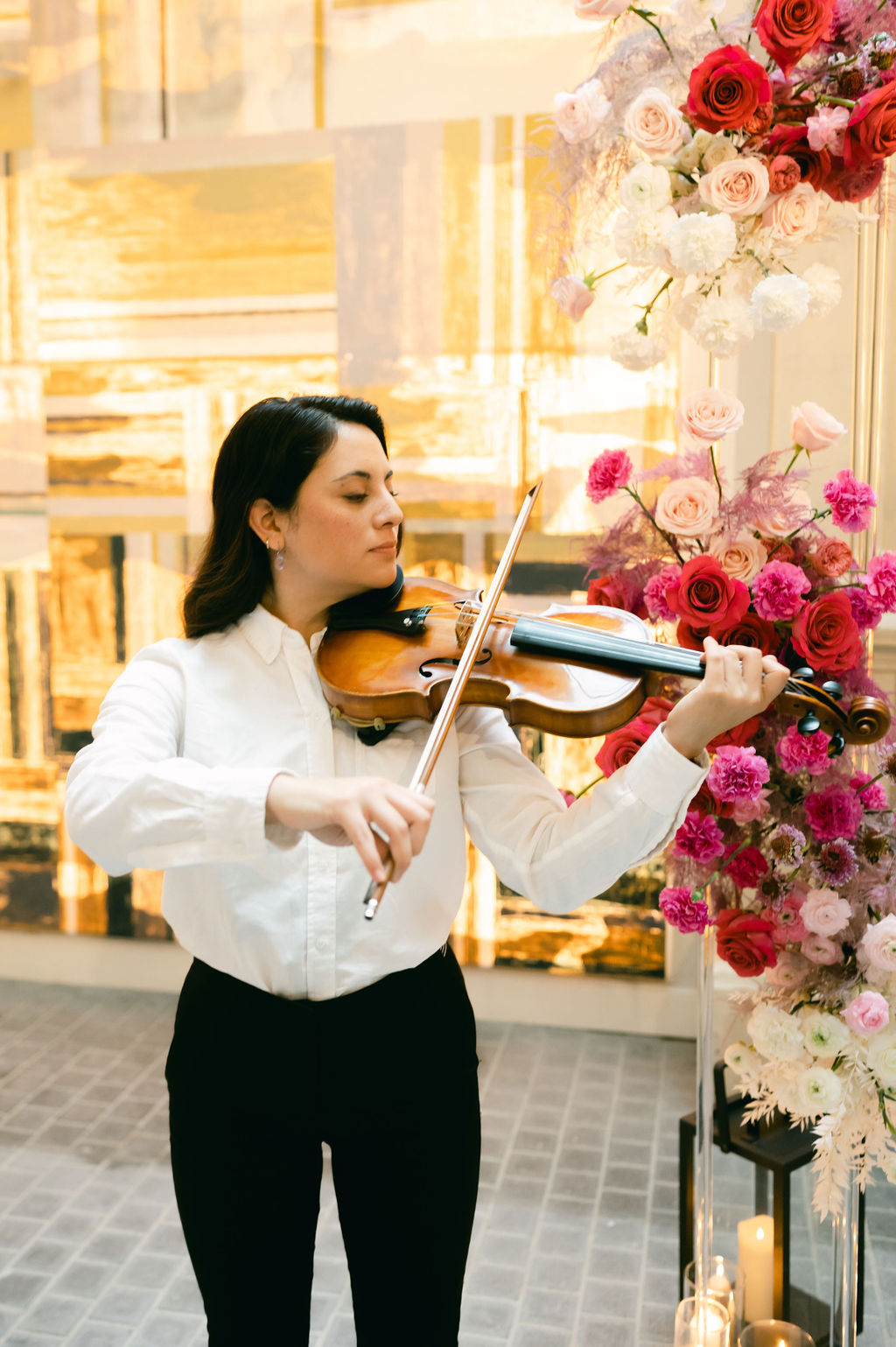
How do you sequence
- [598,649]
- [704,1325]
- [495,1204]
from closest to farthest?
[598,649] < [704,1325] < [495,1204]

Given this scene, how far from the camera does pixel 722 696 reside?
3.84ft

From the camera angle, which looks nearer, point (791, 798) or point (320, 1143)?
point (320, 1143)

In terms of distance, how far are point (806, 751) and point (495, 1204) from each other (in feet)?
4.97

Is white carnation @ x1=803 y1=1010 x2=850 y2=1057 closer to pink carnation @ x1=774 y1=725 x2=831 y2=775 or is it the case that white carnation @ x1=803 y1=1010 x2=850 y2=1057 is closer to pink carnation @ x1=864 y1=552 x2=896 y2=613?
pink carnation @ x1=774 y1=725 x2=831 y2=775

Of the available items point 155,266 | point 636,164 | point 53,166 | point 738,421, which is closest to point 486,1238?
point 738,421

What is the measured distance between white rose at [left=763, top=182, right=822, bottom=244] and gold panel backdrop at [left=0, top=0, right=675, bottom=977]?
5.09 ft

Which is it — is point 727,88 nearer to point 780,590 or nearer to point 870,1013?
point 780,590

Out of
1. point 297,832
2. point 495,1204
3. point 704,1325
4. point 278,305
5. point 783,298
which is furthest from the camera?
point 278,305

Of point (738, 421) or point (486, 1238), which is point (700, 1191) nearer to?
point (486, 1238)

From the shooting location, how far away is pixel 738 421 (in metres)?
1.51

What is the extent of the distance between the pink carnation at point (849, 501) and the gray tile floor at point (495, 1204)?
1350mm

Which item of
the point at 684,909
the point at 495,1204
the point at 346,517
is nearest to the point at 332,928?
the point at 346,517

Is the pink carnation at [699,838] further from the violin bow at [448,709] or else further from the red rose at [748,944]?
the violin bow at [448,709]

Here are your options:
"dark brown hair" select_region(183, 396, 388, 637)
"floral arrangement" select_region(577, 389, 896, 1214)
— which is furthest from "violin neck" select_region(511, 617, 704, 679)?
"dark brown hair" select_region(183, 396, 388, 637)
